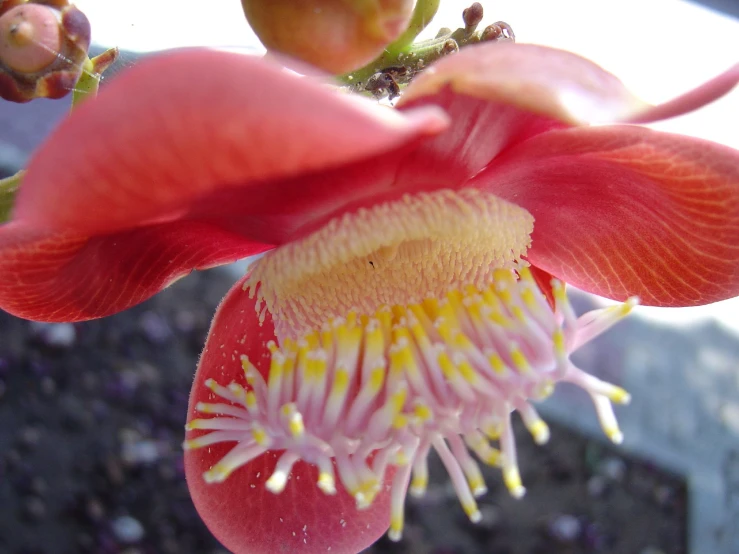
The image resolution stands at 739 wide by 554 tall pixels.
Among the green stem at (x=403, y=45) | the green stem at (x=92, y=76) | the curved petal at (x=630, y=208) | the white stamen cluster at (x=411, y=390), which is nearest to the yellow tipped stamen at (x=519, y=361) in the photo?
the white stamen cluster at (x=411, y=390)

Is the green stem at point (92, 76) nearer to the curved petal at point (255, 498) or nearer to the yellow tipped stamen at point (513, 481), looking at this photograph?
the curved petal at point (255, 498)

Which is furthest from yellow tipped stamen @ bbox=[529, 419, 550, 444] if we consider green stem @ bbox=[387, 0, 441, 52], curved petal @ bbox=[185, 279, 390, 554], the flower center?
green stem @ bbox=[387, 0, 441, 52]

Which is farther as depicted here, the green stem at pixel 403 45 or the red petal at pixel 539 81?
the green stem at pixel 403 45

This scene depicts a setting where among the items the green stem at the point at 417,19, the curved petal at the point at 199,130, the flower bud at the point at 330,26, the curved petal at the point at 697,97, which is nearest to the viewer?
the curved petal at the point at 199,130

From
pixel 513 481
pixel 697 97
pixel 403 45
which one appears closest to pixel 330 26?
pixel 403 45

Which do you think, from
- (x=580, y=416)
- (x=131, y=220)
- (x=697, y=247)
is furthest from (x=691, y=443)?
(x=131, y=220)

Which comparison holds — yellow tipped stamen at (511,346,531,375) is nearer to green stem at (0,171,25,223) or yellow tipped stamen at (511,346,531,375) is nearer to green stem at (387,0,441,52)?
green stem at (387,0,441,52)

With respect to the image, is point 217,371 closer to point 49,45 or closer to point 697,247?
point 49,45
